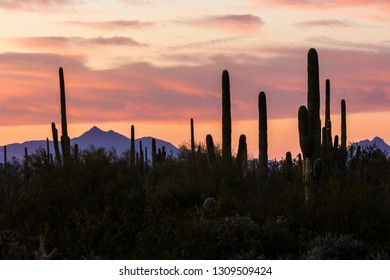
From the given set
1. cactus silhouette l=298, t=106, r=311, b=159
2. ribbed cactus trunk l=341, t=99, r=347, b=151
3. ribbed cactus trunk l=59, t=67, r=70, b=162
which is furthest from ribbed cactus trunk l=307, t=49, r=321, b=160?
ribbed cactus trunk l=59, t=67, r=70, b=162

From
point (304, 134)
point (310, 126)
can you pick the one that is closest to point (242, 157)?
point (310, 126)

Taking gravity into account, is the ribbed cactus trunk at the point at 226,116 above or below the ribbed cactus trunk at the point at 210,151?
above

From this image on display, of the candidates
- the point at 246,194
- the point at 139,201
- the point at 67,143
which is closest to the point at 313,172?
the point at 246,194

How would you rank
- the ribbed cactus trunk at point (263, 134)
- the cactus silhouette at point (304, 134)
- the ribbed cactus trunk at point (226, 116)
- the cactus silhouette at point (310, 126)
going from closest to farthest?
the cactus silhouette at point (310, 126)
the cactus silhouette at point (304, 134)
the ribbed cactus trunk at point (226, 116)
the ribbed cactus trunk at point (263, 134)

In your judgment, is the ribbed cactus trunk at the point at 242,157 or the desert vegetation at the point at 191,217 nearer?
the desert vegetation at the point at 191,217

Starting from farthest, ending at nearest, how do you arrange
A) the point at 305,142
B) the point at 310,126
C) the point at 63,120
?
the point at 63,120 → the point at 310,126 → the point at 305,142

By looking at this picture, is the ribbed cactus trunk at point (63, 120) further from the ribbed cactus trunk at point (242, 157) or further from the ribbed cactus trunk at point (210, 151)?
the ribbed cactus trunk at point (242, 157)

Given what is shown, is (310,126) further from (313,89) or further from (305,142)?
(305,142)

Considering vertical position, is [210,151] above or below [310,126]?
below

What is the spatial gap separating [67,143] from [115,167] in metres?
13.4

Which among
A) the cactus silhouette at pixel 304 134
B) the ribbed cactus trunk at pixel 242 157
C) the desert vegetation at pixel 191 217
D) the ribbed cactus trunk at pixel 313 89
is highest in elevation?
the ribbed cactus trunk at pixel 313 89

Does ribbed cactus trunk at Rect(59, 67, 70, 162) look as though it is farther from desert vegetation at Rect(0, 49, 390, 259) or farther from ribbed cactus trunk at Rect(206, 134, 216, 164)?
Result: desert vegetation at Rect(0, 49, 390, 259)

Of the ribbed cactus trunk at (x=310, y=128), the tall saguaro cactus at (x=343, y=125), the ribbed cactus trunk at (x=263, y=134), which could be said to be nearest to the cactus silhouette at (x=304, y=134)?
the ribbed cactus trunk at (x=310, y=128)
